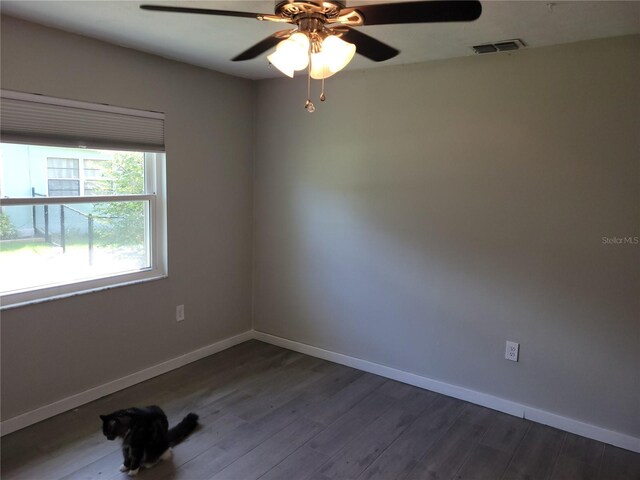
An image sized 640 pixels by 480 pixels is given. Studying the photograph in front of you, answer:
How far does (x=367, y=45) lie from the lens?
1.92 meters

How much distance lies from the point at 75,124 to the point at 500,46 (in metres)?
2.46

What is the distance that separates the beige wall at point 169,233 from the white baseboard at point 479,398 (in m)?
0.72

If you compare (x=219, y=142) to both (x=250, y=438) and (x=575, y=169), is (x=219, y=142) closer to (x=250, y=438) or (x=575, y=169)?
(x=250, y=438)

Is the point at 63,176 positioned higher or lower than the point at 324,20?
lower

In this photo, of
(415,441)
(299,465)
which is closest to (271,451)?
(299,465)

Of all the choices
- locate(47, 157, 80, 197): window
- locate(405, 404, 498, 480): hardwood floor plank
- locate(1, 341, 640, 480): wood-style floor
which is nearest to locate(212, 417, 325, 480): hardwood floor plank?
locate(1, 341, 640, 480): wood-style floor

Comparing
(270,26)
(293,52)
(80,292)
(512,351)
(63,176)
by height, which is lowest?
(512,351)

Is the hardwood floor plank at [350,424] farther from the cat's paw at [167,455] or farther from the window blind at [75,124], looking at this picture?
the window blind at [75,124]

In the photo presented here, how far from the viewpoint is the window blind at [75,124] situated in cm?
243

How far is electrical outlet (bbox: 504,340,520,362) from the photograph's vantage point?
112 inches

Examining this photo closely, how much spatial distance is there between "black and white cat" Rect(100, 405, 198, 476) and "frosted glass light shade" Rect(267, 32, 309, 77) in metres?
1.77

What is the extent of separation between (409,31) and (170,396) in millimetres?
2608

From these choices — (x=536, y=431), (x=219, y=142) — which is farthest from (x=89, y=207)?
(x=536, y=431)

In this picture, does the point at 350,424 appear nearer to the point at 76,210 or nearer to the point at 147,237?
the point at 147,237
